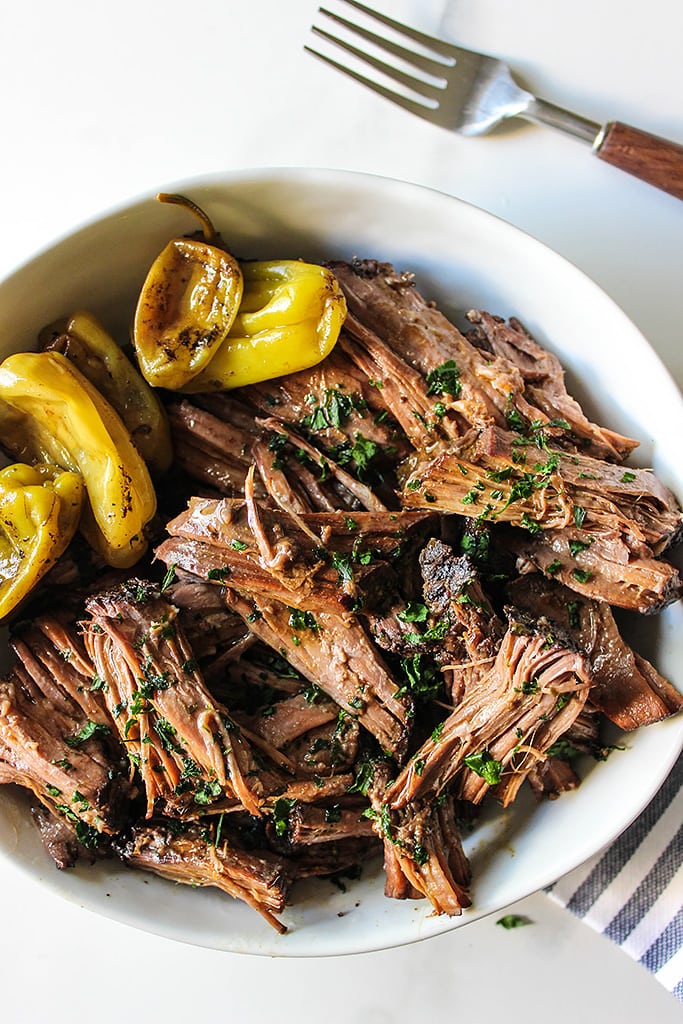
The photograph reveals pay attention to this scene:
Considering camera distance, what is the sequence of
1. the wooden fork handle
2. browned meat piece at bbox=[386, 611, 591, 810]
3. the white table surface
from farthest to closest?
the white table surface
the wooden fork handle
browned meat piece at bbox=[386, 611, 591, 810]

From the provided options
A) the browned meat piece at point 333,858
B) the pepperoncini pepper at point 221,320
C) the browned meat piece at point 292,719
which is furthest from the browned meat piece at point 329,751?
the pepperoncini pepper at point 221,320

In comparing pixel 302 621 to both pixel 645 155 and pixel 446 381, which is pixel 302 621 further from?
pixel 645 155

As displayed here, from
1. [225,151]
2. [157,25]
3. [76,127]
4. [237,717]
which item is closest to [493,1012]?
[237,717]

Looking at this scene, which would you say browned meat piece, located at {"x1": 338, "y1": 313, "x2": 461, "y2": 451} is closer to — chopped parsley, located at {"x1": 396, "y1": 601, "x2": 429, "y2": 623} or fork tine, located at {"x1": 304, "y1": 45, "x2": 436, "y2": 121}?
chopped parsley, located at {"x1": 396, "y1": 601, "x2": 429, "y2": 623}

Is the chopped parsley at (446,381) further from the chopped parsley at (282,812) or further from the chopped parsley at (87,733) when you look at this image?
the chopped parsley at (87,733)

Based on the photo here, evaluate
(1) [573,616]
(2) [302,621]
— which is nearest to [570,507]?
(1) [573,616]

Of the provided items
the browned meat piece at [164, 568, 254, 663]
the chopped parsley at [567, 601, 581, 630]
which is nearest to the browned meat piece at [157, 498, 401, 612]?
the browned meat piece at [164, 568, 254, 663]
